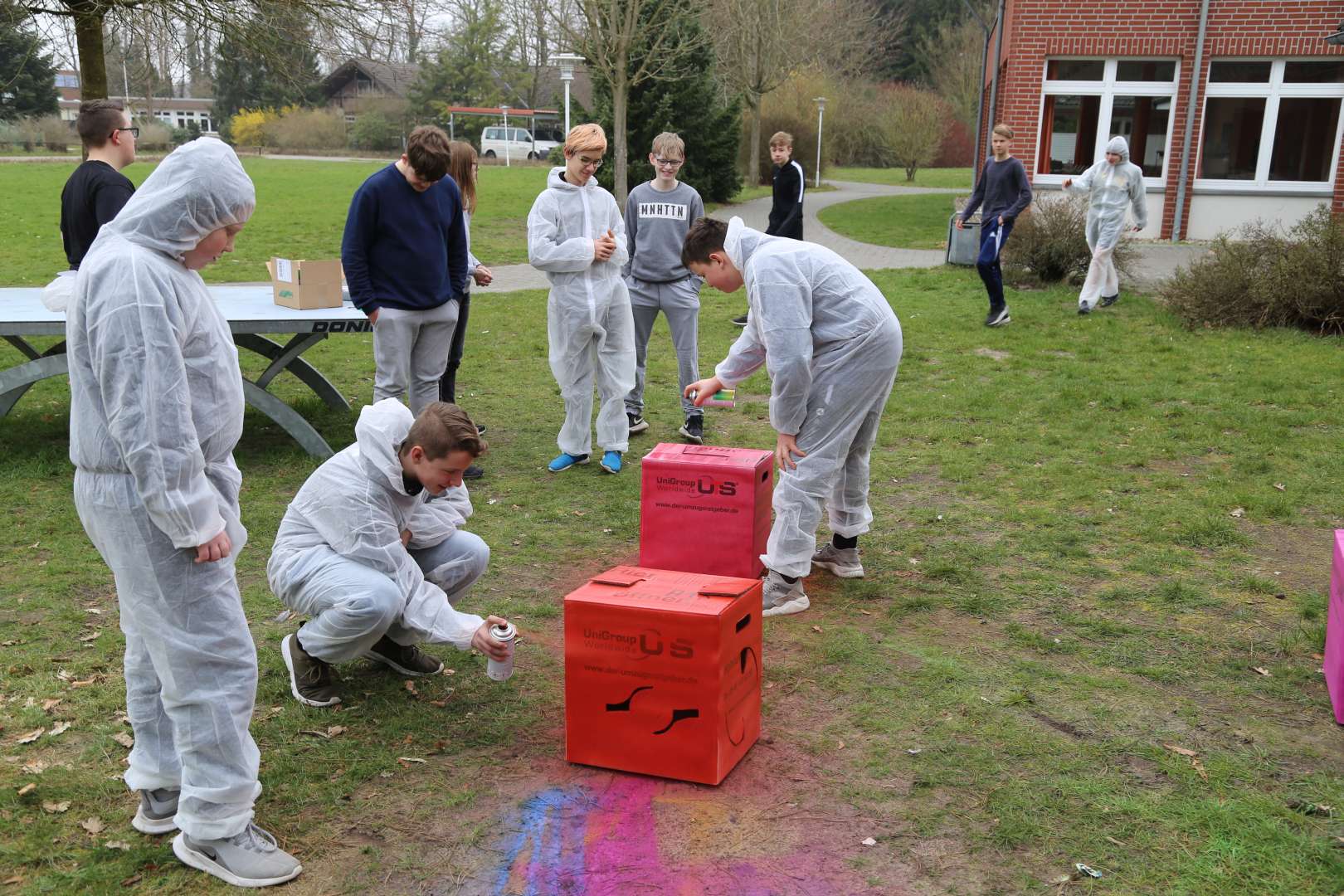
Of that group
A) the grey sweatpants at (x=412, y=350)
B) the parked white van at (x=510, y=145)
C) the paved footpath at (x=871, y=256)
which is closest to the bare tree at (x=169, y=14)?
the paved footpath at (x=871, y=256)

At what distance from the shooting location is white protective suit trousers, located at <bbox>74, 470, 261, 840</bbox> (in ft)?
9.05

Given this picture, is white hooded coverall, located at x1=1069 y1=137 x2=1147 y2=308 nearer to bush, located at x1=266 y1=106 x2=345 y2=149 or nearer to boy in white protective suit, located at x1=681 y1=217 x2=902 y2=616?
boy in white protective suit, located at x1=681 y1=217 x2=902 y2=616

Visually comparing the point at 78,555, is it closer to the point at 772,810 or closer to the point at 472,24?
the point at 772,810

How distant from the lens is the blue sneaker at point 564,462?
7.05m

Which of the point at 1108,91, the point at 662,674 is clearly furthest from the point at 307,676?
the point at 1108,91

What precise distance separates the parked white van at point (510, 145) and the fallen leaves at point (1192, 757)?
165 ft

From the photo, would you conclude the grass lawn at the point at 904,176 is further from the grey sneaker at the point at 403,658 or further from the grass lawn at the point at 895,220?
the grey sneaker at the point at 403,658

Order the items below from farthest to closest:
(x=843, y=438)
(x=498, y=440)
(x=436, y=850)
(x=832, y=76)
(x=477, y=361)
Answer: (x=832, y=76) → (x=477, y=361) → (x=498, y=440) → (x=843, y=438) → (x=436, y=850)

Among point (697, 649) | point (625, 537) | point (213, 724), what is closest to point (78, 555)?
point (625, 537)

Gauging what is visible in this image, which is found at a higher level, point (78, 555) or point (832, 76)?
point (832, 76)

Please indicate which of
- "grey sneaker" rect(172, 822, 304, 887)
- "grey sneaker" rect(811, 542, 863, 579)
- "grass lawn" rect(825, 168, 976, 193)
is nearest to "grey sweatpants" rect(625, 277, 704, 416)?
"grey sneaker" rect(811, 542, 863, 579)

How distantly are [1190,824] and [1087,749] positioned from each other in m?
0.49

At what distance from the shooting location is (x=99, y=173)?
6.15 m

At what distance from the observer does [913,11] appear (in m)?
59.1
